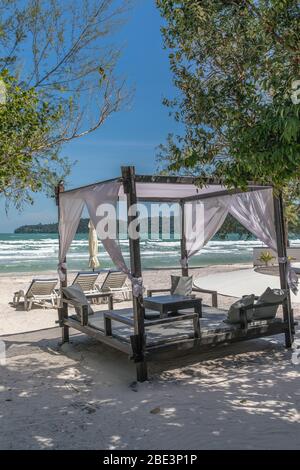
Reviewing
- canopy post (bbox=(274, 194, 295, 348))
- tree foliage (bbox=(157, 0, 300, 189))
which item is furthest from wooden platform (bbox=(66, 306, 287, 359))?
tree foliage (bbox=(157, 0, 300, 189))

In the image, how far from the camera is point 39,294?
1001cm

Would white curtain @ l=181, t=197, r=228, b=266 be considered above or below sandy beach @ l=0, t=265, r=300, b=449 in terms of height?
above

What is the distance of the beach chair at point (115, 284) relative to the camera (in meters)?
10.4

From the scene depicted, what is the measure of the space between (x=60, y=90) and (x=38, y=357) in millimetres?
4139

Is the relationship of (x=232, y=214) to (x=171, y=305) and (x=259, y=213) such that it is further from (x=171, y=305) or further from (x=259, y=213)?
(x=171, y=305)

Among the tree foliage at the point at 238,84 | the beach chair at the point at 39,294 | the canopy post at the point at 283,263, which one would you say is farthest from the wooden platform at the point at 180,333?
the beach chair at the point at 39,294

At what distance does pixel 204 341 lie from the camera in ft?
18.2

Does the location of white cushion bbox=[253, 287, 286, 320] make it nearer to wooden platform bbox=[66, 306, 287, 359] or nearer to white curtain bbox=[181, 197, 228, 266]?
wooden platform bbox=[66, 306, 287, 359]

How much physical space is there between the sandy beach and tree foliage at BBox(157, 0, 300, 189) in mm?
2270

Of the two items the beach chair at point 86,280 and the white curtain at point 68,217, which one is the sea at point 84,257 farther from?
the white curtain at point 68,217

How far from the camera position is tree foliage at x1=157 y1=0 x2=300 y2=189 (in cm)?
306

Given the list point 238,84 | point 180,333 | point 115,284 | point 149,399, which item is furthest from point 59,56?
point 115,284

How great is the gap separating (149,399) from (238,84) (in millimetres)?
4062
